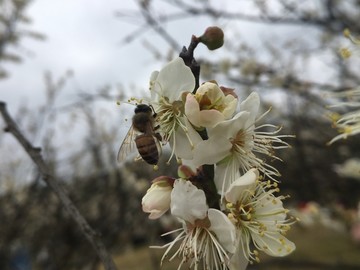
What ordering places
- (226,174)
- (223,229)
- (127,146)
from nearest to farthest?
(223,229)
(226,174)
(127,146)

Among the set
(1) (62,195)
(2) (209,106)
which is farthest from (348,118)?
(1) (62,195)

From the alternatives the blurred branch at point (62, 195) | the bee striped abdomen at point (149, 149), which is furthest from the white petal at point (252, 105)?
the blurred branch at point (62, 195)

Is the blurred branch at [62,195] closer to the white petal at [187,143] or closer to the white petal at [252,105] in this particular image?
the white petal at [187,143]

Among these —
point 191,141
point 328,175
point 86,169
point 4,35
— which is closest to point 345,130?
point 191,141

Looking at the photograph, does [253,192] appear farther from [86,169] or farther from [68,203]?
[86,169]

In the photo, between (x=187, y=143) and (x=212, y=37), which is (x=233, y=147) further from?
(x=212, y=37)

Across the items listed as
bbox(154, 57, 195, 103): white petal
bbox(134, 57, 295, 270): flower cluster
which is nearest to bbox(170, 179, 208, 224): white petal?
bbox(134, 57, 295, 270): flower cluster
